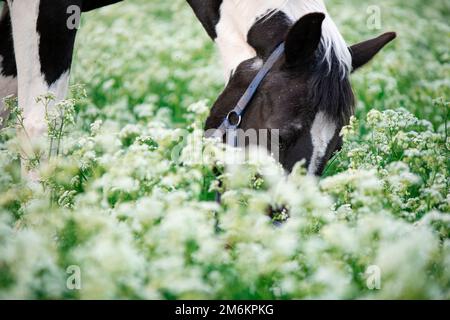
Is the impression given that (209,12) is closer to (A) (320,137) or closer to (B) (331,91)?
(B) (331,91)

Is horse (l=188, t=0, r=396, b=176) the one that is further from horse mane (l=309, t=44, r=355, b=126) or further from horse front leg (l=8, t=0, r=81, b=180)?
horse front leg (l=8, t=0, r=81, b=180)

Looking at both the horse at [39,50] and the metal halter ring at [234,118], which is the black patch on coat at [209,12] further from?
the horse at [39,50]

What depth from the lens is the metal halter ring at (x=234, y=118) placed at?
3602 millimetres

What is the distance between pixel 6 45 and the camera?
430 centimetres

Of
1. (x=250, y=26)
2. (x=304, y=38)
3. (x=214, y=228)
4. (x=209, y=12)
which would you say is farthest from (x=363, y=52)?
(x=214, y=228)

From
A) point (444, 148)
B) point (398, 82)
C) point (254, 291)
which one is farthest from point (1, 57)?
point (398, 82)

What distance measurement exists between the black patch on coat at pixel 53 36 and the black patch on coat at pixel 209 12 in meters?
0.88

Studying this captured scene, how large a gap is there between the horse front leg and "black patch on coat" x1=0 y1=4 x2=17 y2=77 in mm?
508

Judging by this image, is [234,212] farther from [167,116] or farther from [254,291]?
[167,116]

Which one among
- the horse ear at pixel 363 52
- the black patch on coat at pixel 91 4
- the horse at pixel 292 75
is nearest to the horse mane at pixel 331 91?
the horse at pixel 292 75

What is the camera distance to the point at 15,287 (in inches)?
91.0

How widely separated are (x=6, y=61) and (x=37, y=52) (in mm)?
721

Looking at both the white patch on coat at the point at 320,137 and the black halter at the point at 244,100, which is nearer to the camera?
the white patch on coat at the point at 320,137

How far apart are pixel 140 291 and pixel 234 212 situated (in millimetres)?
655
